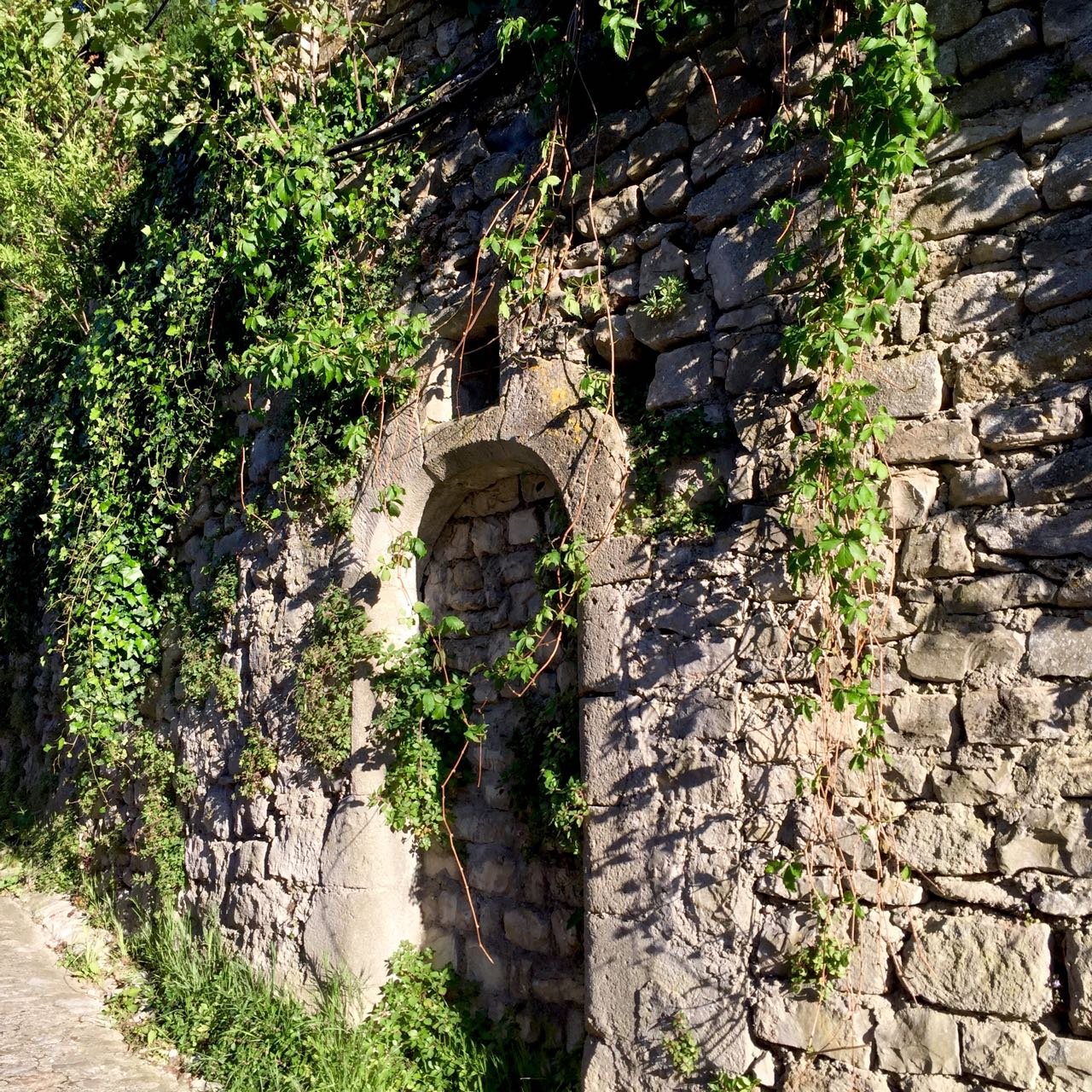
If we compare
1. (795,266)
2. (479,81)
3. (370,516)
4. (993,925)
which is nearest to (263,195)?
(479,81)

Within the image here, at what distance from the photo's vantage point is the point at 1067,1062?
2.31 m

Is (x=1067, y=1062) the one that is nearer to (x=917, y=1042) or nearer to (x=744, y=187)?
(x=917, y=1042)

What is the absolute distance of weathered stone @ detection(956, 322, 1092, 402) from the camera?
2.53 m

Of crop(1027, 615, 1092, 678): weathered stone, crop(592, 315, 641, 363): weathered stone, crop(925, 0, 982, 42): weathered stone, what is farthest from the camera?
crop(592, 315, 641, 363): weathered stone

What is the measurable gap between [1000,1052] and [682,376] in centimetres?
203

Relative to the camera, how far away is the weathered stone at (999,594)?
2.52m

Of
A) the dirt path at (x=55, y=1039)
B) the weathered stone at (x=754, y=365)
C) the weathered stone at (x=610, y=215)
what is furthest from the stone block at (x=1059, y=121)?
the dirt path at (x=55, y=1039)

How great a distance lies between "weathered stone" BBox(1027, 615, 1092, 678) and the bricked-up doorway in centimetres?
147

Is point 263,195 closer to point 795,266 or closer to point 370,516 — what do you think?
point 370,516

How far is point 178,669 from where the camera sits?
16.8 feet

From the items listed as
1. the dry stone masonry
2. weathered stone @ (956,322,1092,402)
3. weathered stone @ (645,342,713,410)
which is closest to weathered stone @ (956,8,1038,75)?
the dry stone masonry

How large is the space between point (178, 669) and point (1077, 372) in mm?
4241

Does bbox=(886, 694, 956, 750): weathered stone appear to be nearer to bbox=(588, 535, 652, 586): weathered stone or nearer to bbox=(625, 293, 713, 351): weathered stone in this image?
bbox=(588, 535, 652, 586): weathered stone

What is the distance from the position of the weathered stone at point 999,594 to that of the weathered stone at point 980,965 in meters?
0.76
